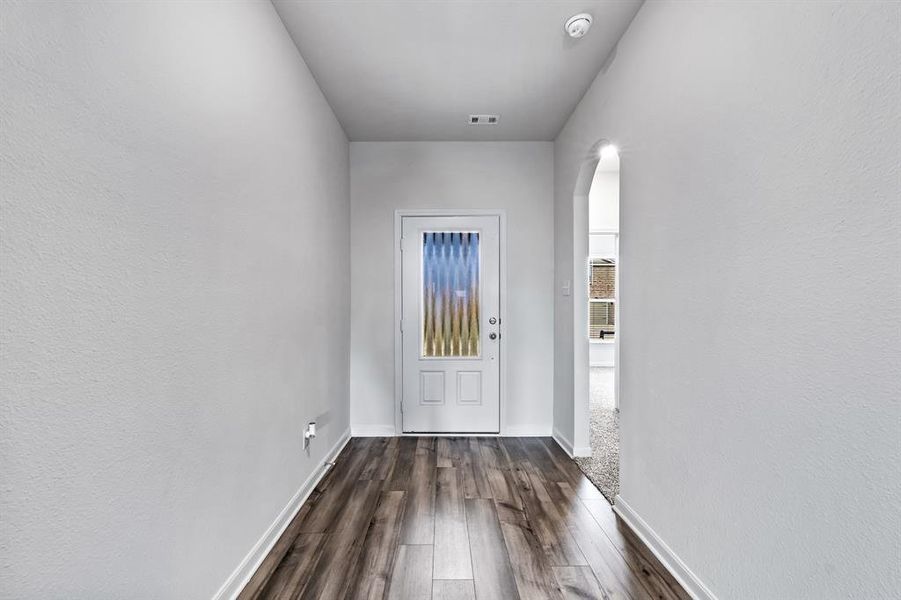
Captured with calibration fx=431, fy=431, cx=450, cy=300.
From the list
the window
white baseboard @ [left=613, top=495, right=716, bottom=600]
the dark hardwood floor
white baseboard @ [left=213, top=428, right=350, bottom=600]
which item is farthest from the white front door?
the window

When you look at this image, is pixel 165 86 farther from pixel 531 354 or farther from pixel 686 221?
pixel 531 354

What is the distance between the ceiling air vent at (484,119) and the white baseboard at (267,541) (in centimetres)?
281

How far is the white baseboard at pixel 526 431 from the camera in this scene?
3.90 m

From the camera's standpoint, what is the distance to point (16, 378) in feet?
2.81

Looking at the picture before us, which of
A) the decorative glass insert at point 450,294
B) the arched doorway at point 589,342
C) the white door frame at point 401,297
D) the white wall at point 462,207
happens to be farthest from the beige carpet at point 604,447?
the decorative glass insert at point 450,294

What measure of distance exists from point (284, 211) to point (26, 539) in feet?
5.64

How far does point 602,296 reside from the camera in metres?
7.39

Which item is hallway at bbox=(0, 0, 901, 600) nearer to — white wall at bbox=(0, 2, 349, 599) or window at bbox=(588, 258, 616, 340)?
white wall at bbox=(0, 2, 349, 599)

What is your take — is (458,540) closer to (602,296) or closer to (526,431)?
(526,431)

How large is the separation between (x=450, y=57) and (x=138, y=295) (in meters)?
2.18

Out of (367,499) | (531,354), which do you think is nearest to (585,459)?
(531,354)

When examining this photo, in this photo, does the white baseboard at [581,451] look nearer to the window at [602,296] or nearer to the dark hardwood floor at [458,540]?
the dark hardwood floor at [458,540]

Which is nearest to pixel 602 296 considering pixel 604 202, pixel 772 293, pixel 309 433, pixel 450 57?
pixel 604 202

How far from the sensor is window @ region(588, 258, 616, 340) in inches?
285
